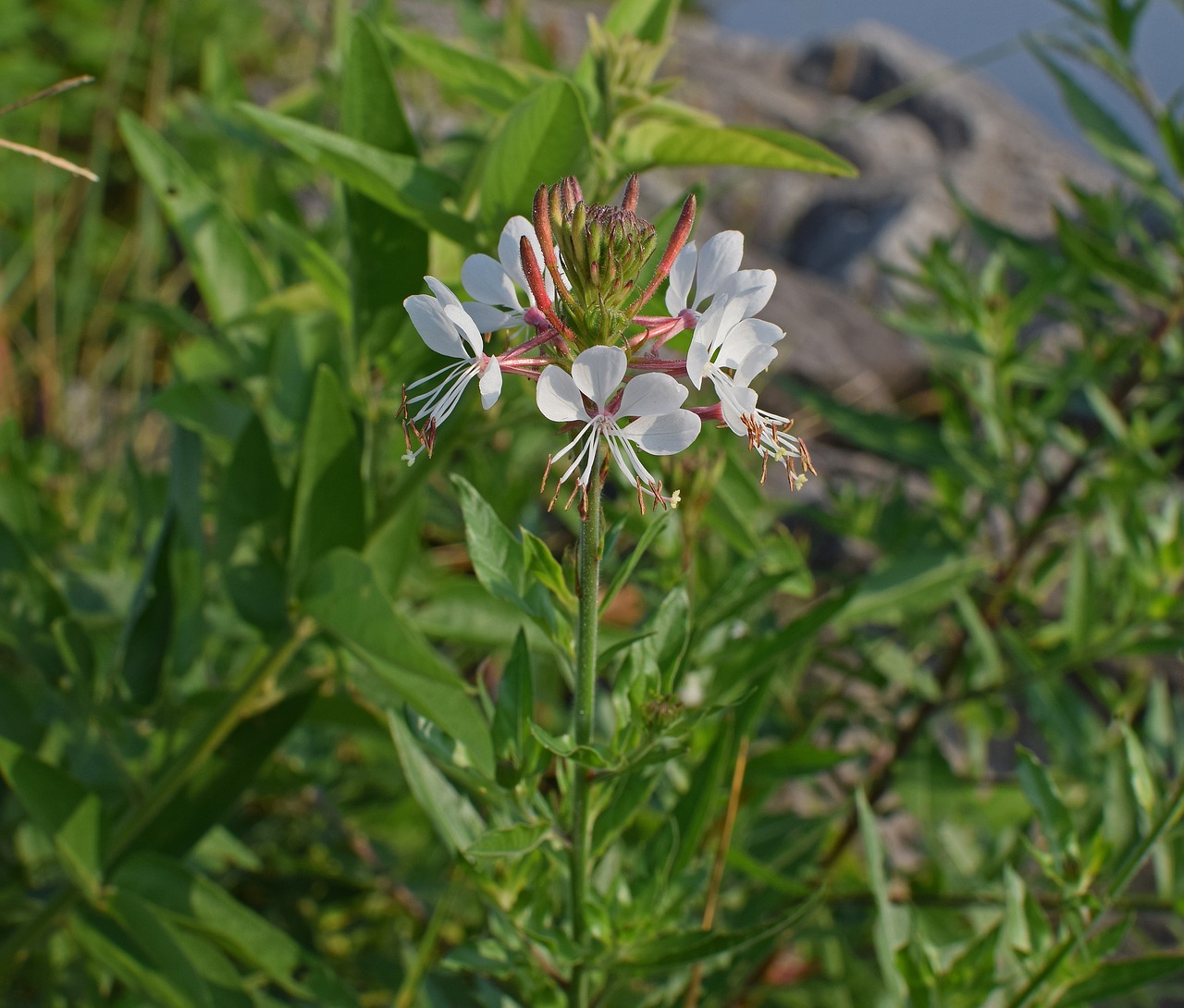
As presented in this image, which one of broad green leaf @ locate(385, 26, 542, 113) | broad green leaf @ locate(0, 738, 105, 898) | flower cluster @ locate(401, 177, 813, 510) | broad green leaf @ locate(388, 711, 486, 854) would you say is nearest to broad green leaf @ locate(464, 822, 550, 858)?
broad green leaf @ locate(388, 711, 486, 854)

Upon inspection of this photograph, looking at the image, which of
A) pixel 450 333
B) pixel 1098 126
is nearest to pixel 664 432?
pixel 450 333

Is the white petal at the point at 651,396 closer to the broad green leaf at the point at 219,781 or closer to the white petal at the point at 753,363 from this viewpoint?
the white petal at the point at 753,363

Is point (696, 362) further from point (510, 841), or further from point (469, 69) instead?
point (469, 69)

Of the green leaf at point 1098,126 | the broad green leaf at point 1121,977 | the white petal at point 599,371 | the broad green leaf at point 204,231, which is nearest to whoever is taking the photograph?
the white petal at point 599,371

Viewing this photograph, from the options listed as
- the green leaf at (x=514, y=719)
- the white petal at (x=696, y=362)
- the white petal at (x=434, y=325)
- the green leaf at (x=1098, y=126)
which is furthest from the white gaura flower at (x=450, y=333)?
the green leaf at (x=1098, y=126)

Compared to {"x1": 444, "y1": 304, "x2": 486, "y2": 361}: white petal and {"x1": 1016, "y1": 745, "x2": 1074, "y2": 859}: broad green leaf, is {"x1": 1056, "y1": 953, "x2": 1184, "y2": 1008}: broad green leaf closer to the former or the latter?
{"x1": 1016, "y1": 745, "x2": 1074, "y2": 859}: broad green leaf

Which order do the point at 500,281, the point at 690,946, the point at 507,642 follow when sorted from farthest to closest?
1. the point at 507,642
2. the point at 690,946
3. the point at 500,281
